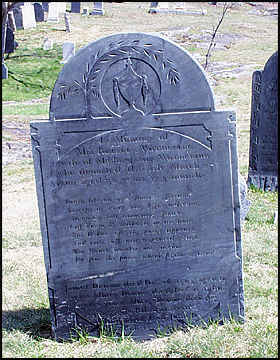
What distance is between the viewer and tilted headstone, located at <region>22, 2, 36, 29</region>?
28.9 m

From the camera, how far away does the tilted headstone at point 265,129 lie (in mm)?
8141

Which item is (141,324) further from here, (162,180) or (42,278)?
(42,278)

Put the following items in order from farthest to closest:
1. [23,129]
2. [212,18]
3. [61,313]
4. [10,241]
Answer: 1. [212,18]
2. [23,129]
3. [10,241]
4. [61,313]

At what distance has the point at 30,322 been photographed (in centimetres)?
444

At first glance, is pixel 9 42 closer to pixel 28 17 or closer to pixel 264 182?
pixel 28 17

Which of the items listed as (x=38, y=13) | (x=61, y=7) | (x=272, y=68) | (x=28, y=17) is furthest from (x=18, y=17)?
(x=272, y=68)

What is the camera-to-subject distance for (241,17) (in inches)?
1288

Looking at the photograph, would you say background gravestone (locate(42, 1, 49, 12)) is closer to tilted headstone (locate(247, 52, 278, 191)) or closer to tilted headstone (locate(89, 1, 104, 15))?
tilted headstone (locate(89, 1, 104, 15))

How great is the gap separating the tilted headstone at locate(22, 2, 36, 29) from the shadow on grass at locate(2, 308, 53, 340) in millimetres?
26558

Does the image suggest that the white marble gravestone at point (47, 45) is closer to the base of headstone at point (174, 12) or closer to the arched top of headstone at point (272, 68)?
the base of headstone at point (174, 12)

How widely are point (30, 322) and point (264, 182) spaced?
510cm

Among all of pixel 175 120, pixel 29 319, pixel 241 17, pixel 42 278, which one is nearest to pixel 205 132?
pixel 175 120

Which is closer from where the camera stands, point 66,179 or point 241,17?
point 66,179

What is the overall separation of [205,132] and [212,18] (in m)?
28.5
